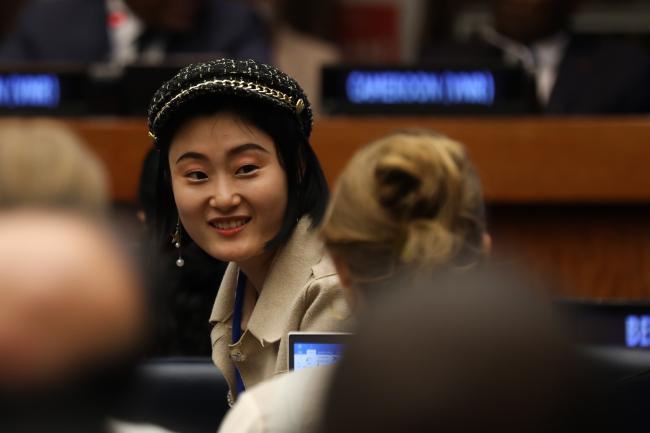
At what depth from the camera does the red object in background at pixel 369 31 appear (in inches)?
281

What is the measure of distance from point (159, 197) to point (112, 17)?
3.07 meters

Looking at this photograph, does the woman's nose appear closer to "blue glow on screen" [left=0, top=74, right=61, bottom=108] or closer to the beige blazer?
the beige blazer

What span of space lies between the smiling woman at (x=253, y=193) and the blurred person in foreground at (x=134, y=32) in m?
2.73

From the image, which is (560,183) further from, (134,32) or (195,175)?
(134,32)

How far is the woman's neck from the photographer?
2479 mm

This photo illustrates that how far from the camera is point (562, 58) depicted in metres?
4.91

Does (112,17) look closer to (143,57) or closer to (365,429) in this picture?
(143,57)

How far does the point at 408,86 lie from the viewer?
4.18 m

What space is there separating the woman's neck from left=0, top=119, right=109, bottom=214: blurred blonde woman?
96 centimetres

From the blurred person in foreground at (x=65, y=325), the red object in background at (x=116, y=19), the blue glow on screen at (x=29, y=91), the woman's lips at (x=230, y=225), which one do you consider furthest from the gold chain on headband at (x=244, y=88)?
the red object in background at (x=116, y=19)

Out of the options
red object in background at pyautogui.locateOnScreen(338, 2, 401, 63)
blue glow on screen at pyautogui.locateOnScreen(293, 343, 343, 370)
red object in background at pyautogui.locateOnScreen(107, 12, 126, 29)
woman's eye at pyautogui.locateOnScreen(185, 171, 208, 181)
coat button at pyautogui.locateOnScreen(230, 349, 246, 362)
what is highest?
red object in background at pyautogui.locateOnScreen(338, 2, 401, 63)

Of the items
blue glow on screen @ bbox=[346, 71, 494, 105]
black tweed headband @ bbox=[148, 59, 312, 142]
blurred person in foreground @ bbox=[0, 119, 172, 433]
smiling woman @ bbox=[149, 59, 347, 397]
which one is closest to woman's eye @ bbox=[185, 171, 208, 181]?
smiling woman @ bbox=[149, 59, 347, 397]

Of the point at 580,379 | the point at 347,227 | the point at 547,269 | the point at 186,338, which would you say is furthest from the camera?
the point at 547,269

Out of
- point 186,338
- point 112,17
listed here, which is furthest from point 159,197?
point 112,17
